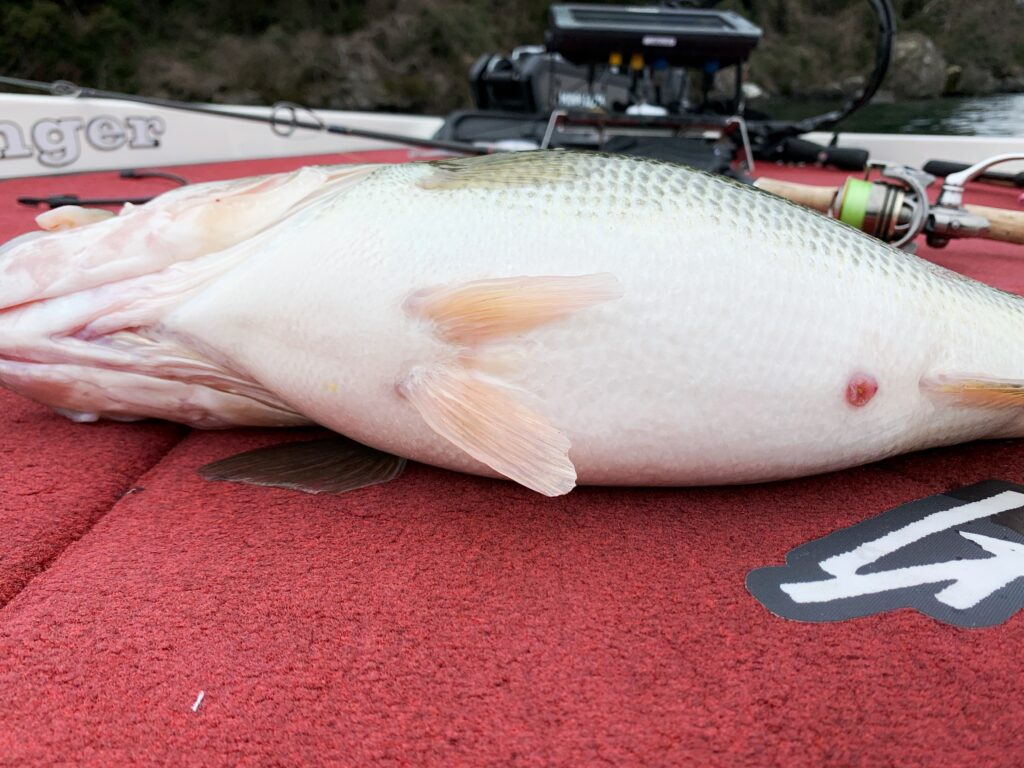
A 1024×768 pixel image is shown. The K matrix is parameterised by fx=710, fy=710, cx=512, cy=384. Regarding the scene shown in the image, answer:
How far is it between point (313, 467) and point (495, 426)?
459mm

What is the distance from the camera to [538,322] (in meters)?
1.11

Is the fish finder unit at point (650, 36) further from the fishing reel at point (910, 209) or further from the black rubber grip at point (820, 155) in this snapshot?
the fishing reel at point (910, 209)

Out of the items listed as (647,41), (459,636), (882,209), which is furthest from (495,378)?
(647,41)

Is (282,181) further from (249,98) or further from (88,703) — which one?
(249,98)

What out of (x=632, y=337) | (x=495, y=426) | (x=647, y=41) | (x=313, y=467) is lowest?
(x=313, y=467)

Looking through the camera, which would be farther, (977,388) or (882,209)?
(882,209)

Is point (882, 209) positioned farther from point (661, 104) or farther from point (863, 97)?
point (661, 104)

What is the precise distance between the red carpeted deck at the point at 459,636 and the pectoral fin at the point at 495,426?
158 mm

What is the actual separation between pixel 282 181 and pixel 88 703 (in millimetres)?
969

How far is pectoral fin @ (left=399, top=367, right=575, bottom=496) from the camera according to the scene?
41.1 inches

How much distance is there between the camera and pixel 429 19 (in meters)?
34.2

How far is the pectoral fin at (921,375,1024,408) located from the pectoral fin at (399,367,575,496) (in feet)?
2.26

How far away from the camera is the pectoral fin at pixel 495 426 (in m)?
1.04

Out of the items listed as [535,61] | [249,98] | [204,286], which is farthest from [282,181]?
[249,98]
